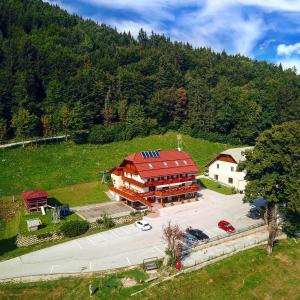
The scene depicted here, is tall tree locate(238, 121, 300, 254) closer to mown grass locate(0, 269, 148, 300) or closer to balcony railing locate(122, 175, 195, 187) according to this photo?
balcony railing locate(122, 175, 195, 187)

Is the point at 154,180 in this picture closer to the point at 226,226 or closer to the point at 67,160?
the point at 226,226

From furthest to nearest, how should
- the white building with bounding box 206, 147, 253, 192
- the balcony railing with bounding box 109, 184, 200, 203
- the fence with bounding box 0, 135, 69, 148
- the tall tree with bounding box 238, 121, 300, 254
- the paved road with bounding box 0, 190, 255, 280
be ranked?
1. the fence with bounding box 0, 135, 69, 148
2. the white building with bounding box 206, 147, 253, 192
3. the balcony railing with bounding box 109, 184, 200, 203
4. the tall tree with bounding box 238, 121, 300, 254
5. the paved road with bounding box 0, 190, 255, 280

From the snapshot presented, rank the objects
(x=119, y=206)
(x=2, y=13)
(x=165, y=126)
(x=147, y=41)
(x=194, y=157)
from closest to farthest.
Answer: (x=119, y=206) → (x=194, y=157) → (x=165, y=126) → (x=2, y=13) → (x=147, y=41)

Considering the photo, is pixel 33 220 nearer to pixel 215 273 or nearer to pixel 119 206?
pixel 119 206

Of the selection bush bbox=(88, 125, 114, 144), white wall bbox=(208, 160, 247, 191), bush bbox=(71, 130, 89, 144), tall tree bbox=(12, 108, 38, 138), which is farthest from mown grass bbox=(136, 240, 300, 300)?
tall tree bbox=(12, 108, 38, 138)

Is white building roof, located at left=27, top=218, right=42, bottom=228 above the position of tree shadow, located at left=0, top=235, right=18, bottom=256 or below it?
above

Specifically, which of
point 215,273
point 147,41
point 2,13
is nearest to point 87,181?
point 215,273
